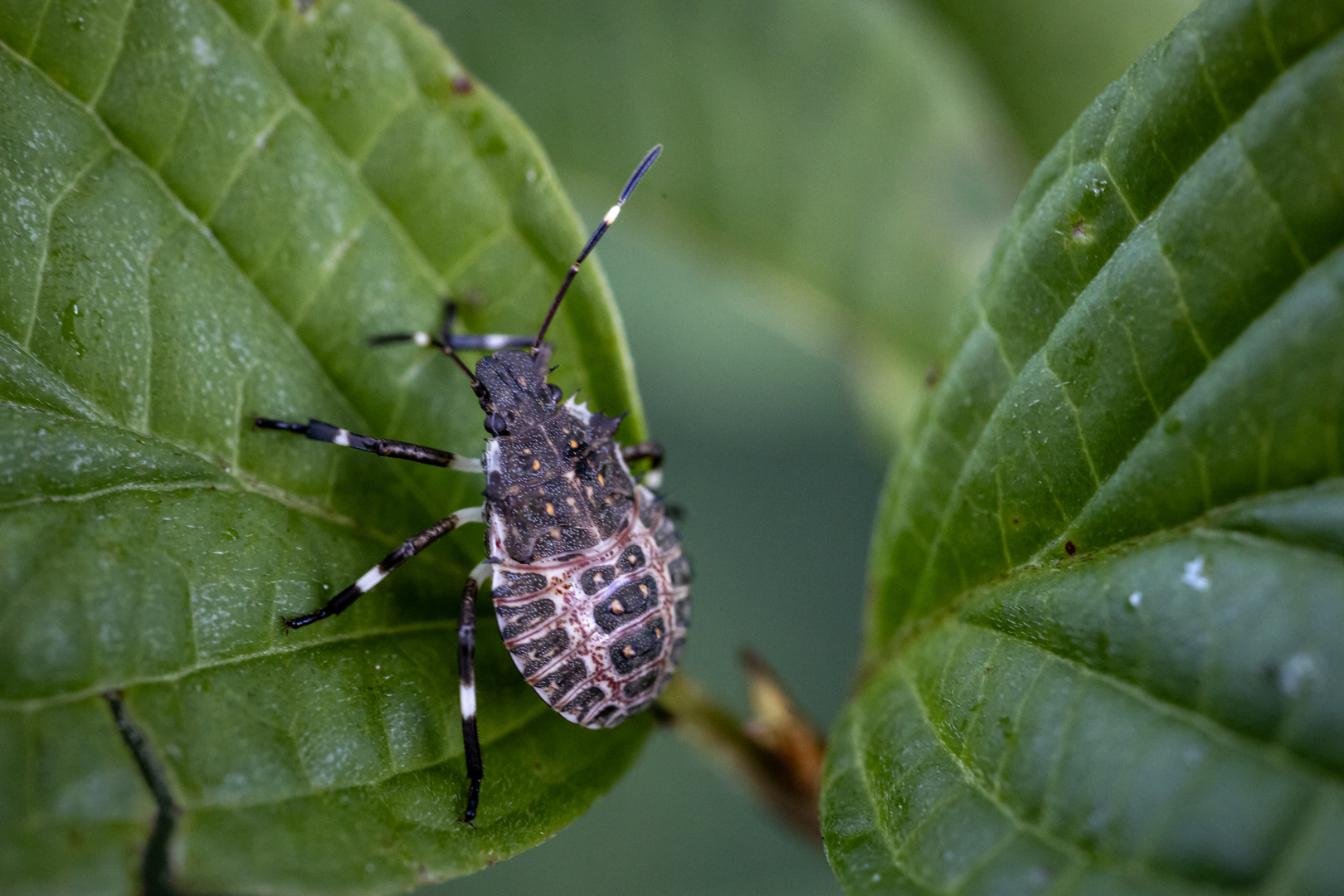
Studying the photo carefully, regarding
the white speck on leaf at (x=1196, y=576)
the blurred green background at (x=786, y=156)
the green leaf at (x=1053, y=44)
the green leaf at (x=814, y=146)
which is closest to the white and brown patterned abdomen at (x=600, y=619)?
the white speck on leaf at (x=1196, y=576)

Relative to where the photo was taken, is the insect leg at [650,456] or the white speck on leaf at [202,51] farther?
the insect leg at [650,456]

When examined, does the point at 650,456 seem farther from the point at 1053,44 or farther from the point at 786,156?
the point at 1053,44

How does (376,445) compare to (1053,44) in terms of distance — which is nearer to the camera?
(376,445)

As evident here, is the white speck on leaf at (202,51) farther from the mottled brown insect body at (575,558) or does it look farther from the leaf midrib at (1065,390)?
the leaf midrib at (1065,390)

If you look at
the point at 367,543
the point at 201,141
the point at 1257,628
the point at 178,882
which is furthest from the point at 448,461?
the point at 1257,628

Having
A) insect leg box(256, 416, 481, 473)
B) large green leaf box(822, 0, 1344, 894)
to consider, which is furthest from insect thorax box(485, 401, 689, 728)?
large green leaf box(822, 0, 1344, 894)

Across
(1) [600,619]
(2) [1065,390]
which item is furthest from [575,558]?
(2) [1065,390]
